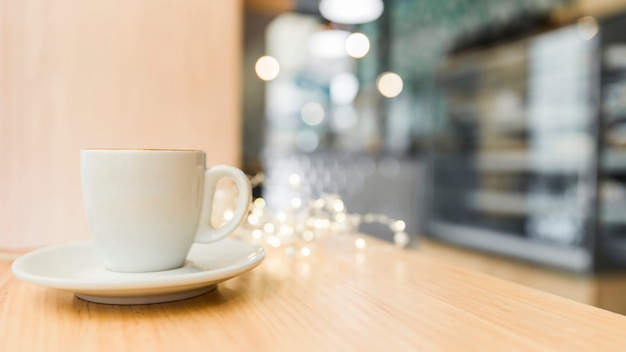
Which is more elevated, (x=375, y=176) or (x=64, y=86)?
(x=64, y=86)

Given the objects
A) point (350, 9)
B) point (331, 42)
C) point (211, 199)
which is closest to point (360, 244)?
point (211, 199)

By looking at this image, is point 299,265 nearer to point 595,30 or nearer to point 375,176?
point 595,30

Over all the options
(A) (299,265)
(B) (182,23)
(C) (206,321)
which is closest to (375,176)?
(B) (182,23)

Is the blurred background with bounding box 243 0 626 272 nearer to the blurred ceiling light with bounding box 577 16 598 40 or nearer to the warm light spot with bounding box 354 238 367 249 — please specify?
the blurred ceiling light with bounding box 577 16 598 40

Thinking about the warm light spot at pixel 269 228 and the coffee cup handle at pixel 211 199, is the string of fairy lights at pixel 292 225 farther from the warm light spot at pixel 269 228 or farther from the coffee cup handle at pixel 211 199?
the coffee cup handle at pixel 211 199

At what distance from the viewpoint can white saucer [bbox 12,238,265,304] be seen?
38 centimetres

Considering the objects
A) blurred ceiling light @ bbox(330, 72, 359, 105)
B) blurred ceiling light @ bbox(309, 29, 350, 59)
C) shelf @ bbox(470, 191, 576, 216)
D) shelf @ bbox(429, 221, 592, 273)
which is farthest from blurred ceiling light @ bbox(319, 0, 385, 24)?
blurred ceiling light @ bbox(330, 72, 359, 105)

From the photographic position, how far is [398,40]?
397cm

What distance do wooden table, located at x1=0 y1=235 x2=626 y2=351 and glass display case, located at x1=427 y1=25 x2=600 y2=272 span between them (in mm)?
1813

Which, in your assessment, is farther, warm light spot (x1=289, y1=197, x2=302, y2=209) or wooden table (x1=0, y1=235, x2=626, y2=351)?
warm light spot (x1=289, y1=197, x2=302, y2=209)

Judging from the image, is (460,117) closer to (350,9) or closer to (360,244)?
(350,9)

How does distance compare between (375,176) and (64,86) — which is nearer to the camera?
(64,86)

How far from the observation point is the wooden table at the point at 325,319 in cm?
33

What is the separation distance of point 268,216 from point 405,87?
328 cm
